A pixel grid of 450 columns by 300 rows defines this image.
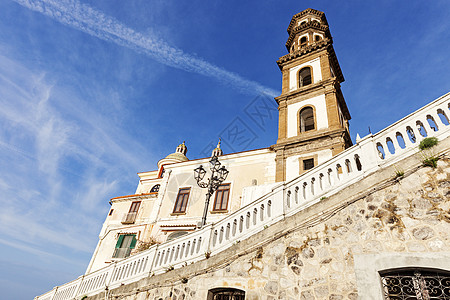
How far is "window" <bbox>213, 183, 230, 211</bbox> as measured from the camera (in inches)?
703

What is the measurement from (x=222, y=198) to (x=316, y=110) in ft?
31.4

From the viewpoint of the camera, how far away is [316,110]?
17.1 metres

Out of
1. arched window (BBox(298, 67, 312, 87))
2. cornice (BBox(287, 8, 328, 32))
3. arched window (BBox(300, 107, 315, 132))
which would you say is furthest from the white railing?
cornice (BBox(287, 8, 328, 32))

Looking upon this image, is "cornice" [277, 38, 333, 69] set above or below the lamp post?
above

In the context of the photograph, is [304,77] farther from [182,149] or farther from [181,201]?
[182,149]

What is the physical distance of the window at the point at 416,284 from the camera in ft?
12.2

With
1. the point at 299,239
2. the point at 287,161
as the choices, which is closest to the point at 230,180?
the point at 287,161

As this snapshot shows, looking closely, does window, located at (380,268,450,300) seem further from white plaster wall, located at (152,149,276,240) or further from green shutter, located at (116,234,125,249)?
green shutter, located at (116,234,125,249)

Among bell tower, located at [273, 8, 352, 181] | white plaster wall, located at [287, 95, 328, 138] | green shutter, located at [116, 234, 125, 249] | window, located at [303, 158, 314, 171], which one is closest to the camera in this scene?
window, located at [303, 158, 314, 171]

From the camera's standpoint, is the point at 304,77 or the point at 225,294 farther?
the point at 304,77

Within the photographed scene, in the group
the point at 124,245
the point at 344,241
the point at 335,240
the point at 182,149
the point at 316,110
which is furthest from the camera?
the point at 182,149

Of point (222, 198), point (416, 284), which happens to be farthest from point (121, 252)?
point (416, 284)

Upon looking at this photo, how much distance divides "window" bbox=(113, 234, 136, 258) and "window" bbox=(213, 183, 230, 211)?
7.98m

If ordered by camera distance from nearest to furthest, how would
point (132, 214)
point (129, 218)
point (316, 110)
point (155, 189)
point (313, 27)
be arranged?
point (316, 110) → point (129, 218) → point (132, 214) → point (313, 27) → point (155, 189)
